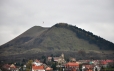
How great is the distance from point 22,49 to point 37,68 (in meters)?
100

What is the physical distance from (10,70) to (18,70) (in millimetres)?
3257

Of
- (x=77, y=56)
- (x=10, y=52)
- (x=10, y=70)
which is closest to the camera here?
(x=10, y=70)

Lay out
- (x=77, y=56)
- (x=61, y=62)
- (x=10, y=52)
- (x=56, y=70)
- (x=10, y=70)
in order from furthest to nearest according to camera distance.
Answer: (x=10, y=52)
(x=77, y=56)
(x=61, y=62)
(x=10, y=70)
(x=56, y=70)

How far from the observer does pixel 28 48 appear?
197m

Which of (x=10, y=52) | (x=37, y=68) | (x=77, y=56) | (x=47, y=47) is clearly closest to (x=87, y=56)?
(x=77, y=56)

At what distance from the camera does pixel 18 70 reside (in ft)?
328

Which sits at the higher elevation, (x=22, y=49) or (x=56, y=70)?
(x=22, y=49)

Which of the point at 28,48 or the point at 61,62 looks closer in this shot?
the point at 61,62

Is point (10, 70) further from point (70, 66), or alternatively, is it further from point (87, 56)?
point (87, 56)

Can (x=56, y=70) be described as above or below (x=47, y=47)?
below

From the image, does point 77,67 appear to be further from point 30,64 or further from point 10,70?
point 10,70

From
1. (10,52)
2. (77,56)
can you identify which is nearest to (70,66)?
(77,56)

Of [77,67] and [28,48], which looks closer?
[77,67]

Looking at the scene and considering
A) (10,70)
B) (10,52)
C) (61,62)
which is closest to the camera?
(10,70)
